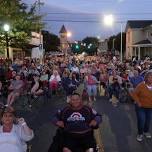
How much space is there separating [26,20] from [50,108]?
62.4 ft

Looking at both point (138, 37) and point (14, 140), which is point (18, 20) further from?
point (138, 37)

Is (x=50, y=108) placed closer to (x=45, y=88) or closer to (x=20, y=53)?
(x=45, y=88)

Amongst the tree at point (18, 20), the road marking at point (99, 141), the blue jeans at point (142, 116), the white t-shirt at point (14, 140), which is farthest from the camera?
the tree at point (18, 20)

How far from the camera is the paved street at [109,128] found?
11445 mm

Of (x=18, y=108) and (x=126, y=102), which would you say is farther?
(x=126, y=102)

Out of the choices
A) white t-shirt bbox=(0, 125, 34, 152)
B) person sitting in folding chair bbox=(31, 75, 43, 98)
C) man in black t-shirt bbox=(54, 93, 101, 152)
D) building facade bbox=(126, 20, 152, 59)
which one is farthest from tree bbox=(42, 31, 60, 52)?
white t-shirt bbox=(0, 125, 34, 152)

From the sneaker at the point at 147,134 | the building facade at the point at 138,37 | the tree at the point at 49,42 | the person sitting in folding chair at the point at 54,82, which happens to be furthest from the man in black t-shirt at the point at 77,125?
the tree at the point at 49,42

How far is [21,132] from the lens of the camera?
25.2 ft

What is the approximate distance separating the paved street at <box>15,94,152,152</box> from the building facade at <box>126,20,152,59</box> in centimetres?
5932

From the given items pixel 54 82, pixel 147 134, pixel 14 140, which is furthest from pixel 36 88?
pixel 14 140

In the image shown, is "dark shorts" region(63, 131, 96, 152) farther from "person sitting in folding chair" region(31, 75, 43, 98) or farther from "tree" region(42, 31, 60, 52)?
"tree" region(42, 31, 60, 52)

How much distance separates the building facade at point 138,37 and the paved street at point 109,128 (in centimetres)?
5932

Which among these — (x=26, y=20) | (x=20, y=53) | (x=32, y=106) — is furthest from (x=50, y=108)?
(x=20, y=53)

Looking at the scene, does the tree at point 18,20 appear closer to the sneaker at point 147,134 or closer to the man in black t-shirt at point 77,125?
the sneaker at point 147,134
